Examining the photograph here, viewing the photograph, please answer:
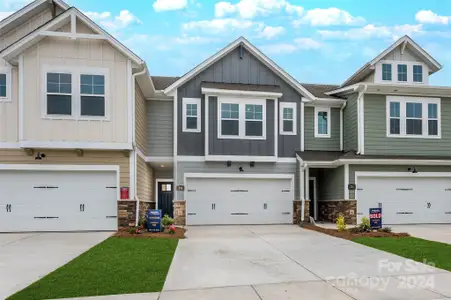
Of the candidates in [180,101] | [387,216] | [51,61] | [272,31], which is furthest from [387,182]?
[272,31]

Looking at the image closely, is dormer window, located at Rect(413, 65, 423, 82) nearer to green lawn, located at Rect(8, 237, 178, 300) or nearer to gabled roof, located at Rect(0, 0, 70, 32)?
green lawn, located at Rect(8, 237, 178, 300)

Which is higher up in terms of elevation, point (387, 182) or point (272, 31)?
point (272, 31)

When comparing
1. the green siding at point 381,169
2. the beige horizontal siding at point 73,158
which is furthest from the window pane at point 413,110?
the beige horizontal siding at point 73,158

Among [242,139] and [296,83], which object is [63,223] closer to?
[242,139]

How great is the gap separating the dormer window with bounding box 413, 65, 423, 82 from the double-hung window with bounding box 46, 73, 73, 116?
14481 mm

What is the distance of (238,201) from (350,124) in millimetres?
6088

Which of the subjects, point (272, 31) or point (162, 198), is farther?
point (272, 31)

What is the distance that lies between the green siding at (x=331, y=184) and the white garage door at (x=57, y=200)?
9.13 metres

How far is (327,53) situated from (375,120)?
56.4m

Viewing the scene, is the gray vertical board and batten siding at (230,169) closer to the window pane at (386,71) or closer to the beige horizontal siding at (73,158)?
the beige horizontal siding at (73,158)

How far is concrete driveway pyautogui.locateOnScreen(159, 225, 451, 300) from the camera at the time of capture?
595 cm

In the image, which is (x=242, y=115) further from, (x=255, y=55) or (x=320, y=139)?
(x=320, y=139)

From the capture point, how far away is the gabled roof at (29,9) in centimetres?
1338

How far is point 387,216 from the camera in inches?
642
